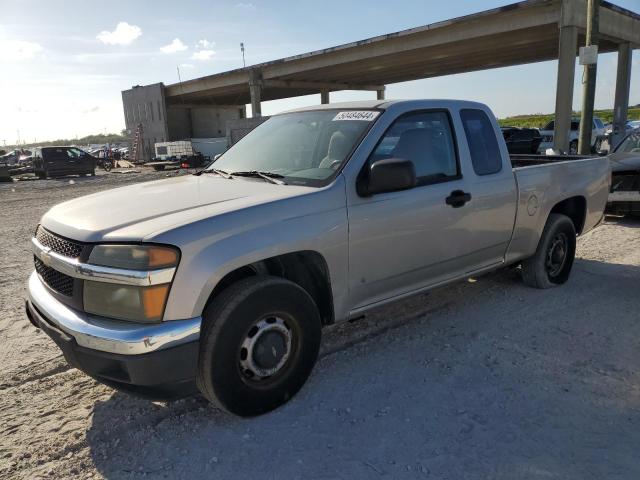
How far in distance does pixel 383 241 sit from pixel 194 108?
4999 cm

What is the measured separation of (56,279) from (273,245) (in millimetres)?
1310

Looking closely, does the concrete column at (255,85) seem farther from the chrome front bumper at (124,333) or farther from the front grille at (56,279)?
the chrome front bumper at (124,333)

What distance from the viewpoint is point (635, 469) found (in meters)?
2.55

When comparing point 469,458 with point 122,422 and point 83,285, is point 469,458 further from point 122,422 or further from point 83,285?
point 83,285

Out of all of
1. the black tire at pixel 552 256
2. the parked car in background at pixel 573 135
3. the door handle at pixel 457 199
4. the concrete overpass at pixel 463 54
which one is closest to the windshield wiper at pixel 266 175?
the door handle at pixel 457 199

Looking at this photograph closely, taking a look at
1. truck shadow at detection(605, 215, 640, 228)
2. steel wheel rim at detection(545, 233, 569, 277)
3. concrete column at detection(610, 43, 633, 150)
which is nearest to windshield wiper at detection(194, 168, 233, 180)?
steel wheel rim at detection(545, 233, 569, 277)

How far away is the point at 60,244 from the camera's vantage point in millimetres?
2939

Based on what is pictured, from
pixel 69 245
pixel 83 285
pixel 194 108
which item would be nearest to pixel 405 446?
pixel 83 285

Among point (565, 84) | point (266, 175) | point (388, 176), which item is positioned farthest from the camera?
point (565, 84)

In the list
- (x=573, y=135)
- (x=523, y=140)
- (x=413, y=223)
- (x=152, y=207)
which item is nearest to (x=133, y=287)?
(x=152, y=207)

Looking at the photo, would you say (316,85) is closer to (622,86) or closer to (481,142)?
(622,86)

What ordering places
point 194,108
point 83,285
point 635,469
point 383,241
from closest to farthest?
point 635,469, point 83,285, point 383,241, point 194,108

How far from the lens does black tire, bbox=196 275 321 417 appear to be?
109 inches

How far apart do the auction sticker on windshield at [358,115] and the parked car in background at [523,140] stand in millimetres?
21017
